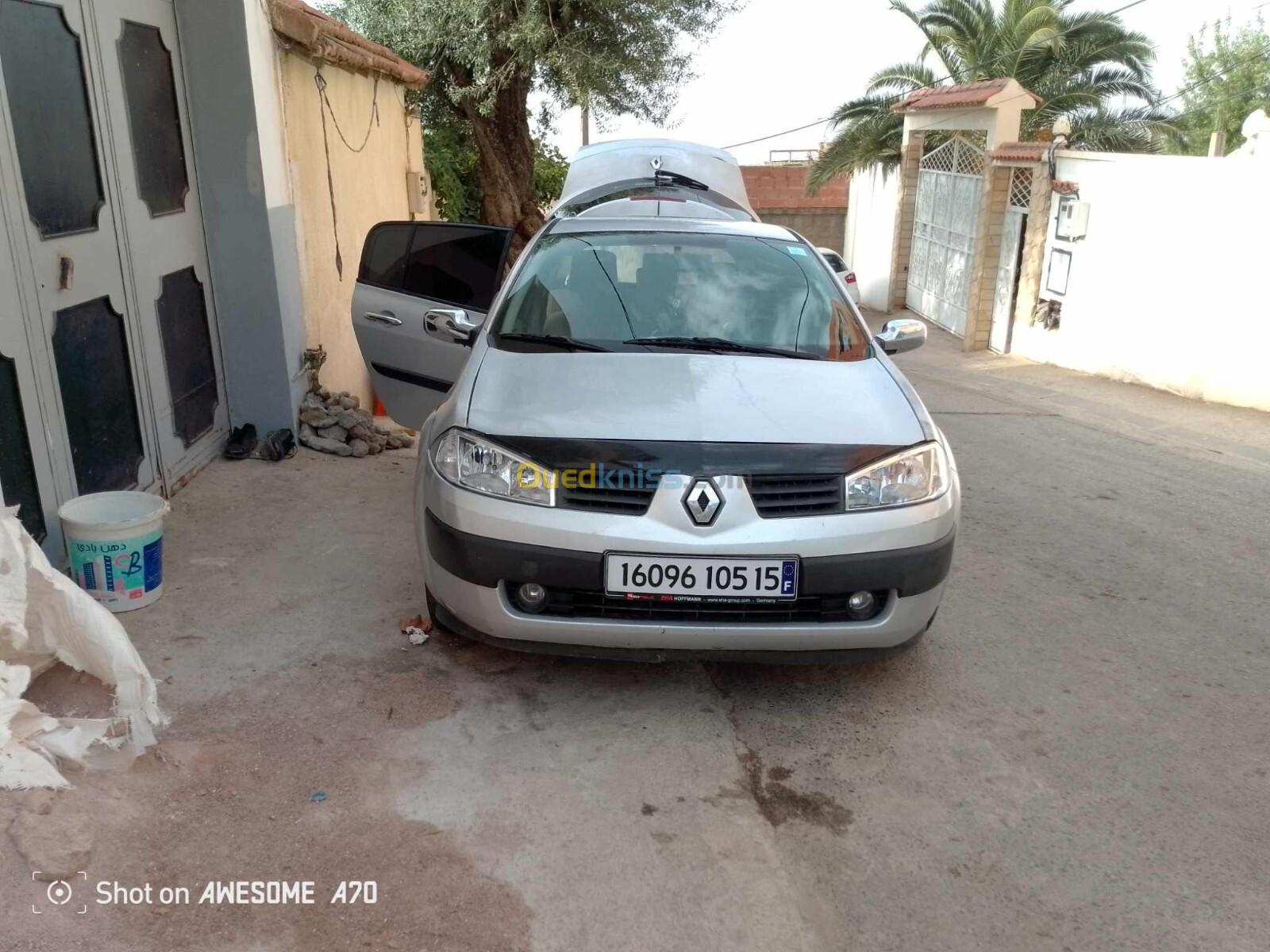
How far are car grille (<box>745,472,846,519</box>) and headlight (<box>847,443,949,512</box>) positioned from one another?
6 cm

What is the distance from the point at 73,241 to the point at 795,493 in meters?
3.26

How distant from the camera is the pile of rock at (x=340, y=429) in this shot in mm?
6230

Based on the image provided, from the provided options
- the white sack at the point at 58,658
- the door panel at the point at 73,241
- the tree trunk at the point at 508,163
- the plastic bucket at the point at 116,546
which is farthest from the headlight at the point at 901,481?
the tree trunk at the point at 508,163

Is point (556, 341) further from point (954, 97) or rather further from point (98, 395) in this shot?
point (954, 97)

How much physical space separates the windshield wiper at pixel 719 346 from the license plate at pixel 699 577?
1.08 metres

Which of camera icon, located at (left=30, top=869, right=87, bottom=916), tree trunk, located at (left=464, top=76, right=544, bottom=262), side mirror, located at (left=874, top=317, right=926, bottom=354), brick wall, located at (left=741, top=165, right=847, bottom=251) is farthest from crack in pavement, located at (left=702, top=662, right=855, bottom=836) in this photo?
brick wall, located at (left=741, top=165, right=847, bottom=251)

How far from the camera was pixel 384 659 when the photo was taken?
3707 millimetres

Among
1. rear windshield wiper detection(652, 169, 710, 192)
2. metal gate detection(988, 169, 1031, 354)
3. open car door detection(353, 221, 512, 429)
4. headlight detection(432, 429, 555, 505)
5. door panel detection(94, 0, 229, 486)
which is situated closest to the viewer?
headlight detection(432, 429, 555, 505)

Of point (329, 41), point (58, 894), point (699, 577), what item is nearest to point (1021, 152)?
point (329, 41)

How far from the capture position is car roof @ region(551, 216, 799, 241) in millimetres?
4672

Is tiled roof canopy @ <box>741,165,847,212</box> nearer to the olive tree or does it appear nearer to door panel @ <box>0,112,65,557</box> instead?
the olive tree

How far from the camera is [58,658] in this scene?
3.30m

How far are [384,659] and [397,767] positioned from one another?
72 cm

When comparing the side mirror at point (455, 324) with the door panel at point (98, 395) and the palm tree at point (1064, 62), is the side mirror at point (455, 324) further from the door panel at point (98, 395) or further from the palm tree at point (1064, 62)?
the palm tree at point (1064, 62)
